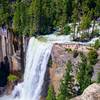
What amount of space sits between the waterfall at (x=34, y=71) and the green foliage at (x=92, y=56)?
335 inches

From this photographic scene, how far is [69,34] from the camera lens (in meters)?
83.0

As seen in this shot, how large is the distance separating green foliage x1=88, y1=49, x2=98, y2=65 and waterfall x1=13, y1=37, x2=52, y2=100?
8517 millimetres

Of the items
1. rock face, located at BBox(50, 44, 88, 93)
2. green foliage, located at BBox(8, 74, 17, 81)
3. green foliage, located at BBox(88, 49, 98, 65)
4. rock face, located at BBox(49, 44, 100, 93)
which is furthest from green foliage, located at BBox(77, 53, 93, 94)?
green foliage, located at BBox(8, 74, 17, 81)

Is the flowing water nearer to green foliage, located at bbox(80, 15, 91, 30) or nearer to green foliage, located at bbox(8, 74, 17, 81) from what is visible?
green foliage, located at bbox(8, 74, 17, 81)

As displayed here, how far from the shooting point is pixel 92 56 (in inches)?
2682

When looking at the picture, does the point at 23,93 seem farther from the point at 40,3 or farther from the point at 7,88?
the point at 40,3

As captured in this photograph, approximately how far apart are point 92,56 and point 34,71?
541 inches

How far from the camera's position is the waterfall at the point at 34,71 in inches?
2968

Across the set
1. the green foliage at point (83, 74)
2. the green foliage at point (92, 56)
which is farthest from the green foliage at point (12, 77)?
the green foliage at point (92, 56)

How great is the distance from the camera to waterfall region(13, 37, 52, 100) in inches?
2968

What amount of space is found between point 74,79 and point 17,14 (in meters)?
26.1

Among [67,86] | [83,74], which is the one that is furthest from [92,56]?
[67,86]

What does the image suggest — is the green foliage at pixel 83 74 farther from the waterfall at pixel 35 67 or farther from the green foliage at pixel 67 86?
the waterfall at pixel 35 67

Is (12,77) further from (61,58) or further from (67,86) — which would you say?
(67,86)
